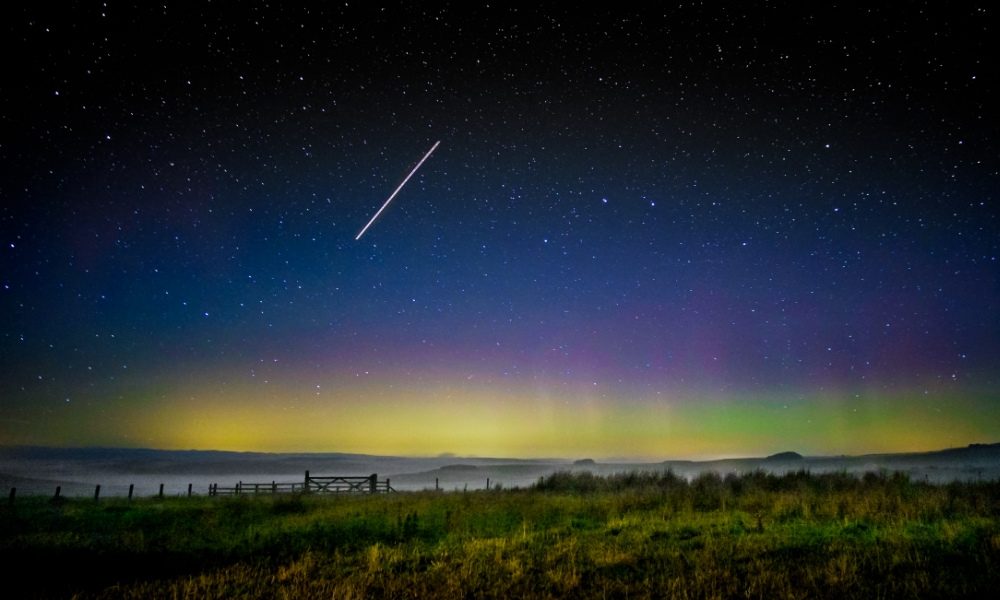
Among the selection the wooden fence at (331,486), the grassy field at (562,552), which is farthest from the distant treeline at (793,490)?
the wooden fence at (331,486)

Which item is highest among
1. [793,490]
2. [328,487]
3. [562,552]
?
[562,552]

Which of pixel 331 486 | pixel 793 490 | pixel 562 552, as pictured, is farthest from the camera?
pixel 331 486

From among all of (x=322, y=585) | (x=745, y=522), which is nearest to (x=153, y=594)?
(x=322, y=585)

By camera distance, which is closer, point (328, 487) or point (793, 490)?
point (793, 490)

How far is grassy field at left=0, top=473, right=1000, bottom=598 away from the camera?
335 inches

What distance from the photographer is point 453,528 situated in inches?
675

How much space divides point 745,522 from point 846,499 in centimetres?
642

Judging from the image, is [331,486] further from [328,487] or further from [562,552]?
[562,552]

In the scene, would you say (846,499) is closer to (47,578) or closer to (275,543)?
(275,543)

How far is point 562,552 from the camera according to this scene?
11516mm

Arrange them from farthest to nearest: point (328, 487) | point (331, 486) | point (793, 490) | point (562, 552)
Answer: point (331, 486), point (328, 487), point (793, 490), point (562, 552)

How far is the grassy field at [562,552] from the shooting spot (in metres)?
8.50

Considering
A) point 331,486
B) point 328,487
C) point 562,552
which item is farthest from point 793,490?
point 331,486

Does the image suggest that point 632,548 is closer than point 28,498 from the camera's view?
Yes
